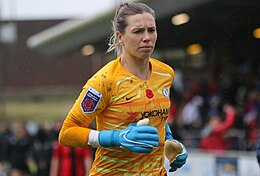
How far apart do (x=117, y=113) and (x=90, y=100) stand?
21cm

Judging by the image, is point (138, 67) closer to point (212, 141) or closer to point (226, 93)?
point (212, 141)

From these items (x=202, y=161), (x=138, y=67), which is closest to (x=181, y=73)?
(x=202, y=161)

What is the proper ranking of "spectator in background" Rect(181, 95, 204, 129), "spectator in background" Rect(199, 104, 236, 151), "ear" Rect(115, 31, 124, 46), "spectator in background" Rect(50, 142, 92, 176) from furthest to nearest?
1. "spectator in background" Rect(181, 95, 204, 129)
2. "spectator in background" Rect(50, 142, 92, 176)
3. "spectator in background" Rect(199, 104, 236, 151)
4. "ear" Rect(115, 31, 124, 46)

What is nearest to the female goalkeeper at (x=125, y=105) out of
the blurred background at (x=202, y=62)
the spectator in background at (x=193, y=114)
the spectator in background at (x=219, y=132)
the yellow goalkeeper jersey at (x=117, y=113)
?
the yellow goalkeeper jersey at (x=117, y=113)

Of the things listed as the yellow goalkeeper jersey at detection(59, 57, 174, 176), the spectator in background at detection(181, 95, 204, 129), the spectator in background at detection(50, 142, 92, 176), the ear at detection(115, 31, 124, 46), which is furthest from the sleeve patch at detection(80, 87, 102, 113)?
the spectator in background at detection(181, 95, 204, 129)

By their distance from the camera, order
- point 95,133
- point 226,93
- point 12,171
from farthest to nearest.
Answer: point 12,171 → point 226,93 → point 95,133

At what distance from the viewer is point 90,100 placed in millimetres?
4633

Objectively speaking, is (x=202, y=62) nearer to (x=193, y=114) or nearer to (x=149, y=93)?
(x=193, y=114)

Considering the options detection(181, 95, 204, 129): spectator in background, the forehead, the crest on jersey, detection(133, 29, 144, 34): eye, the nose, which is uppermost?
detection(181, 95, 204, 129): spectator in background

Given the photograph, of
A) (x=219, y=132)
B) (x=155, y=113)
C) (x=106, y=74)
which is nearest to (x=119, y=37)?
(x=106, y=74)

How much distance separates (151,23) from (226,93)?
34.4 feet

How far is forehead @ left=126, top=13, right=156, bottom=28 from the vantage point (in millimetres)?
4703

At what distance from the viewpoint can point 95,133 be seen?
4.61 meters

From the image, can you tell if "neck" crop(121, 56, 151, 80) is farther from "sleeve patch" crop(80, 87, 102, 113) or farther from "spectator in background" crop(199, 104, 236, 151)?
"spectator in background" crop(199, 104, 236, 151)
